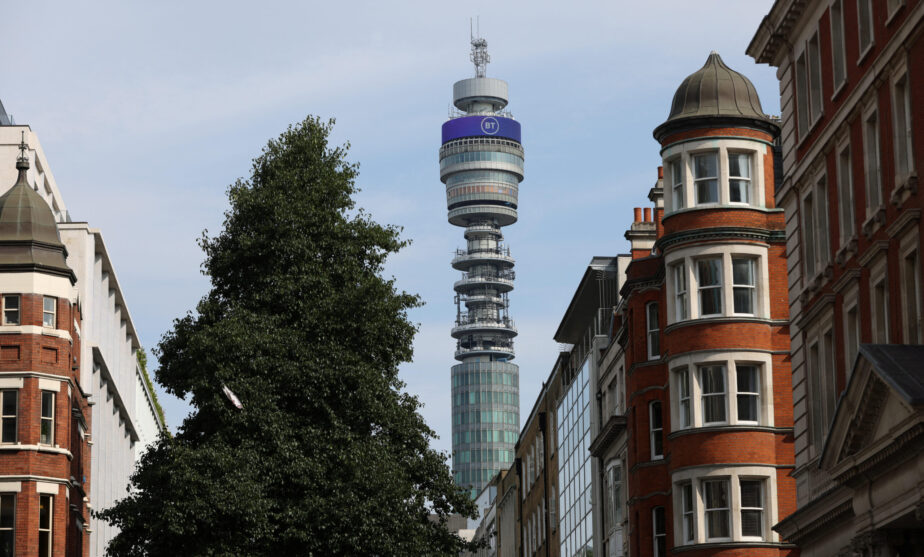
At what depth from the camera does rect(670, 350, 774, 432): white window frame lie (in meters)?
50.8

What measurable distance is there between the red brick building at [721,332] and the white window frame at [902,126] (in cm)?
A: 1831

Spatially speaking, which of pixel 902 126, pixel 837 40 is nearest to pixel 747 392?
pixel 837 40

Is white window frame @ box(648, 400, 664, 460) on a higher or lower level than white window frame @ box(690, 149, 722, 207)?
lower

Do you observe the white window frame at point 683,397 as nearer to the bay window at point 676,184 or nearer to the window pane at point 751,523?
the window pane at point 751,523

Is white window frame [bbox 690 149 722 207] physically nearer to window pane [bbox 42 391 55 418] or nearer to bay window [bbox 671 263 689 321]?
bay window [bbox 671 263 689 321]

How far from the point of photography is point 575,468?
76812 mm

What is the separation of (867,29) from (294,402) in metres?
20.2

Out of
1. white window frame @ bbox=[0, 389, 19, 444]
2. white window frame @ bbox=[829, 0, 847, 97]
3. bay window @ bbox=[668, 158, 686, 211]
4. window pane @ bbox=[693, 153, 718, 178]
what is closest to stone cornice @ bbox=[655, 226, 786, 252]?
bay window @ bbox=[668, 158, 686, 211]

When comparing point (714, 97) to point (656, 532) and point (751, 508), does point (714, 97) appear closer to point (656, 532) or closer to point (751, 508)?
point (751, 508)

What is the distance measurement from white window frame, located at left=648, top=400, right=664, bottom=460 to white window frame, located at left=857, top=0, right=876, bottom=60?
21741 mm

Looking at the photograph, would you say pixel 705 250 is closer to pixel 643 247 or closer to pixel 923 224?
pixel 643 247

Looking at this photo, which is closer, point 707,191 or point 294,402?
point 294,402

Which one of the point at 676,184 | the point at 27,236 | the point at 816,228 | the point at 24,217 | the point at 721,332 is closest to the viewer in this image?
the point at 816,228

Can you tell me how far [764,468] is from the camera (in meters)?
50.2
